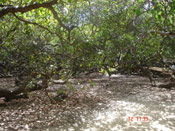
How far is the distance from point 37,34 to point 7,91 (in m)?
3.77

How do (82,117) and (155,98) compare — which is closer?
(82,117)

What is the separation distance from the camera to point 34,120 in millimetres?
5383

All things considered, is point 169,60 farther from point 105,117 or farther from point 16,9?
point 16,9

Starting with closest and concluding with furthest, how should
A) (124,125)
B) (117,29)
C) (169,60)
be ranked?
(124,125) < (117,29) < (169,60)

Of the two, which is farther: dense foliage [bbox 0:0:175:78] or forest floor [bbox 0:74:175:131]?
dense foliage [bbox 0:0:175:78]

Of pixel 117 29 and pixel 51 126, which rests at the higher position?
pixel 117 29

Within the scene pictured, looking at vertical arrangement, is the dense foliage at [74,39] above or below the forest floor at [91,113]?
above

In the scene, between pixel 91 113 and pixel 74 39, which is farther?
pixel 74 39

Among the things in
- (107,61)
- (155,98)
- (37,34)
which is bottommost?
(155,98)

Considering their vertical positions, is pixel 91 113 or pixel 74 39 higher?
pixel 74 39

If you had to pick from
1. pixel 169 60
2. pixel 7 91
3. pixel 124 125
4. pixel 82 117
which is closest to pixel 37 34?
pixel 7 91

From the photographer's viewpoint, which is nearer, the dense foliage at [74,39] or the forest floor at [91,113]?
the forest floor at [91,113]

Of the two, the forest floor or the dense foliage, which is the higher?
the dense foliage

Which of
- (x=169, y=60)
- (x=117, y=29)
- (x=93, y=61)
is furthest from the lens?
(x=169, y=60)
